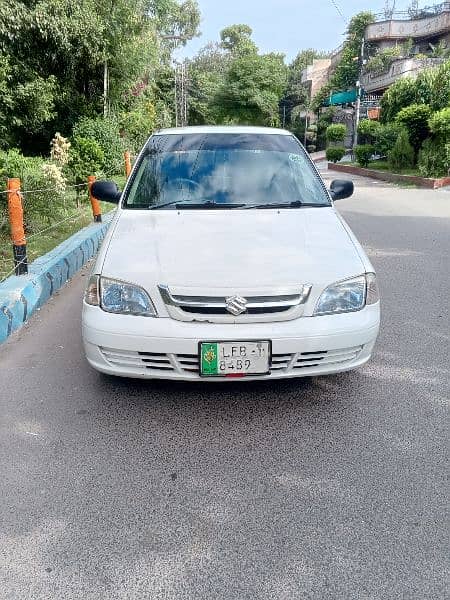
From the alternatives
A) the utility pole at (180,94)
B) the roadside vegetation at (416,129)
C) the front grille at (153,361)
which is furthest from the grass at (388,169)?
the utility pole at (180,94)

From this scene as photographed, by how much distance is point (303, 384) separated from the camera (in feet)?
11.4

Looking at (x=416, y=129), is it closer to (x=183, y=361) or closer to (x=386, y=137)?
(x=386, y=137)

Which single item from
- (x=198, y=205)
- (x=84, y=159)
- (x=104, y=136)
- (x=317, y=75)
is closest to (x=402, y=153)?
(x=104, y=136)

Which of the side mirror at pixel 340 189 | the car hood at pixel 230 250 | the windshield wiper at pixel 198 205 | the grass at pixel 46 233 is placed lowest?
the grass at pixel 46 233

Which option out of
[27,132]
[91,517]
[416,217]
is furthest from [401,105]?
[91,517]

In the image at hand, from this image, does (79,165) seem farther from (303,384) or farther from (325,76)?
(325,76)

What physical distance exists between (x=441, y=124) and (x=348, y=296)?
17800 millimetres

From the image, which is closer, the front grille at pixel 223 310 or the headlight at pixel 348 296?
the front grille at pixel 223 310

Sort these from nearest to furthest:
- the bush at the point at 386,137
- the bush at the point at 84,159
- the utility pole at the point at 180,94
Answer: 1. the bush at the point at 84,159
2. the bush at the point at 386,137
3. the utility pole at the point at 180,94

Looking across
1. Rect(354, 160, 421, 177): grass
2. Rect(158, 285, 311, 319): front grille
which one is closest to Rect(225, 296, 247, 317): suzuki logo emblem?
Rect(158, 285, 311, 319): front grille

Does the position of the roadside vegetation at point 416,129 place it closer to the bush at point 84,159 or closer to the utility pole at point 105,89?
the utility pole at point 105,89

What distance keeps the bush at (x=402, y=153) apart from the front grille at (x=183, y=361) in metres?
20.8

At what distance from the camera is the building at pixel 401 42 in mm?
41500

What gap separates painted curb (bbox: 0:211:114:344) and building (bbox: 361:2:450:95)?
38161 millimetres
